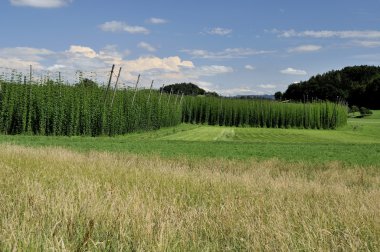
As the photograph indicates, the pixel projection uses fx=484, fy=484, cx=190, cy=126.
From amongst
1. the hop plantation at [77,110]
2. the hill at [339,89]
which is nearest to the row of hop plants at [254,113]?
the hop plantation at [77,110]

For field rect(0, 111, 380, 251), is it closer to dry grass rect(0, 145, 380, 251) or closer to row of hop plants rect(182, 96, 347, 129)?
dry grass rect(0, 145, 380, 251)

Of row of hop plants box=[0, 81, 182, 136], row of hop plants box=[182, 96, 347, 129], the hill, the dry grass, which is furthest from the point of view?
the hill

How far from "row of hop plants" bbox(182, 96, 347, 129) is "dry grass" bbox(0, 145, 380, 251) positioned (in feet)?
159

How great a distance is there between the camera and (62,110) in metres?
26.0

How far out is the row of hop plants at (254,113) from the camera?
56.8 metres

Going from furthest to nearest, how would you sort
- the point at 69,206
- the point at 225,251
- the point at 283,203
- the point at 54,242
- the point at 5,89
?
the point at 5,89, the point at 283,203, the point at 69,206, the point at 225,251, the point at 54,242

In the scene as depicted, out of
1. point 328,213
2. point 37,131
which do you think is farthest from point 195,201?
point 37,131

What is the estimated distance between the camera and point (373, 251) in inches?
175

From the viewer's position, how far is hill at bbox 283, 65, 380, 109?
12281 cm

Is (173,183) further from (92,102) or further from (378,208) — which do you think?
(92,102)

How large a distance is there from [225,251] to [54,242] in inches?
58.4

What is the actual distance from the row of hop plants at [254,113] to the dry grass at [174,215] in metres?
48.6

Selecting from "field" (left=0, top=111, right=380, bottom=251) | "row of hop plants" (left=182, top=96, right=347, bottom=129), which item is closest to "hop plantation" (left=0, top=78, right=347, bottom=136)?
"row of hop plants" (left=182, top=96, right=347, bottom=129)

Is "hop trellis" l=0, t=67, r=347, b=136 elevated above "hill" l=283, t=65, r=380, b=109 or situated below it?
below
